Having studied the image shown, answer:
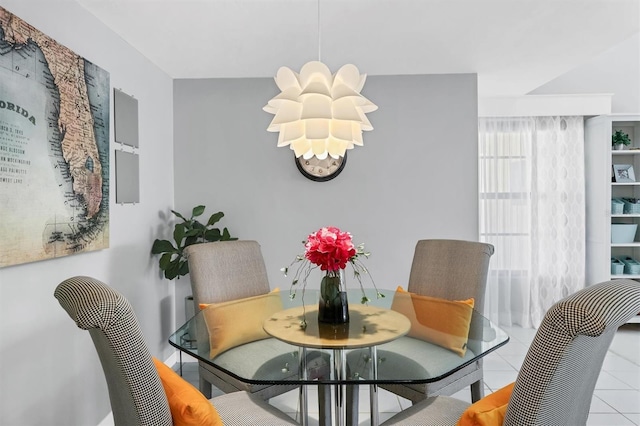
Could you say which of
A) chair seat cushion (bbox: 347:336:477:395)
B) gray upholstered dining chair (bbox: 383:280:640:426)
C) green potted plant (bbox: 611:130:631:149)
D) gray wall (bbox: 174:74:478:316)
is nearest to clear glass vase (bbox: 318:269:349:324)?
chair seat cushion (bbox: 347:336:477:395)

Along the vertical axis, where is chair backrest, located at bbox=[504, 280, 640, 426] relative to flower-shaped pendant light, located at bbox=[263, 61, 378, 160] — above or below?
below

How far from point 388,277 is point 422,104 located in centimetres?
154

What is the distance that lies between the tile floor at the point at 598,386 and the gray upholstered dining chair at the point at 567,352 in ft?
5.44

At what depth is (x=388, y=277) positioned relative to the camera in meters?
3.71

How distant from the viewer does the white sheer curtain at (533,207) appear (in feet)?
14.5

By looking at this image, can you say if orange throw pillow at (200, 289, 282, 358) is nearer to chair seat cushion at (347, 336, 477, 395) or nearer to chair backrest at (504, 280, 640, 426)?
chair seat cushion at (347, 336, 477, 395)

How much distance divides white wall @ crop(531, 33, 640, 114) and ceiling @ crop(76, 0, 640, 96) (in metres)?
1.38

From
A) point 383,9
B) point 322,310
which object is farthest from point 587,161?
point 322,310

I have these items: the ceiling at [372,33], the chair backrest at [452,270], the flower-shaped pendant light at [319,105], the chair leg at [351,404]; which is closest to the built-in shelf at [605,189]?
the ceiling at [372,33]

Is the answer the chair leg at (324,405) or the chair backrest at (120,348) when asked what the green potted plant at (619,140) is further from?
the chair backrest at (120,348)

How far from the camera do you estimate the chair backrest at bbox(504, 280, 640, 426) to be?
97cm

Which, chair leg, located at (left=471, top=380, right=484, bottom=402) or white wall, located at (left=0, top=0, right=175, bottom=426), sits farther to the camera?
chair leg, located at (left=471, top=380, right=484, bottom=402)

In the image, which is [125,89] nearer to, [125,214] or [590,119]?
[125,214]

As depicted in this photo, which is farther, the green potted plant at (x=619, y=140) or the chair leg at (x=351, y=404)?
the green potted plant at (x=619, y=140)
